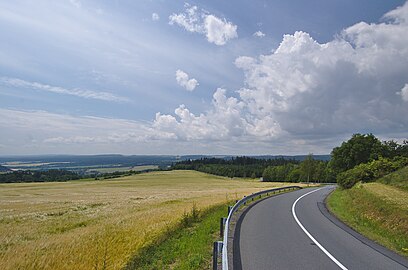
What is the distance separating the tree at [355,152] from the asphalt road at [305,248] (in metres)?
43.2

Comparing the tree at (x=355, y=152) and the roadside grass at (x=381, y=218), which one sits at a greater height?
the tree at (x=355, y=152)

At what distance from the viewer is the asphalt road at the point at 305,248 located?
9195mm

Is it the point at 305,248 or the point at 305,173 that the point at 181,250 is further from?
the point at 305,173

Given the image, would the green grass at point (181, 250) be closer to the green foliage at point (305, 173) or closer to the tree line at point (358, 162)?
the tree line at point (358, 162)

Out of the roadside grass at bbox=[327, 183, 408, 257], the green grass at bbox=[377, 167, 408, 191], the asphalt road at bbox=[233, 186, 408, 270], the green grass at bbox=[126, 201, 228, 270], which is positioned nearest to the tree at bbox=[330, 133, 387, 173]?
the green grass at bbox=[377, 167, 408, 191]

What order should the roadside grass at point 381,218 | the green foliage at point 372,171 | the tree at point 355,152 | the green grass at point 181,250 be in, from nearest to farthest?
the green grass at point 181,250, the roadside grass at point 381,218, the green foliage at point 372,171, the tree at point 355,152

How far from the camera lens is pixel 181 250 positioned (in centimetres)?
1121

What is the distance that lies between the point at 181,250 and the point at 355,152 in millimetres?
51505

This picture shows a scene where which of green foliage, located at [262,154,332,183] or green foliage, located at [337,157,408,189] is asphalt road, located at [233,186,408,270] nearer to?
green foliage, located at [337,157,408,189]

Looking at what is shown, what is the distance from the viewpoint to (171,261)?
33.5 feet

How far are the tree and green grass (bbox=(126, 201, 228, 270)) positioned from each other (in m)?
46.7

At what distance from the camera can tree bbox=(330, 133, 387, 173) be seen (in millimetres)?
55719

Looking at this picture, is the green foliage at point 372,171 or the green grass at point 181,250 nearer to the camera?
the green grass at point 181,250

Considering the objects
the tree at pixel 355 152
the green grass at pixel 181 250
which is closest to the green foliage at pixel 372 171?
the tree at pixel 355 152
